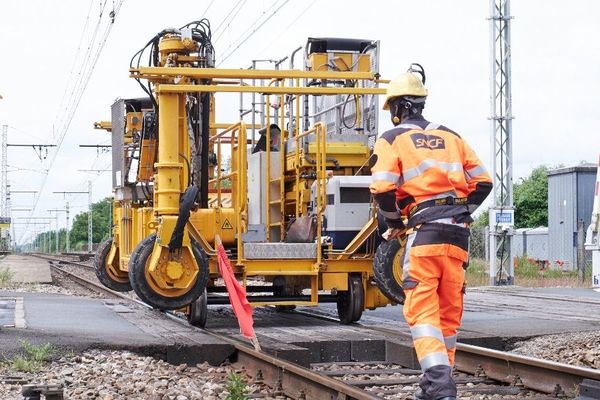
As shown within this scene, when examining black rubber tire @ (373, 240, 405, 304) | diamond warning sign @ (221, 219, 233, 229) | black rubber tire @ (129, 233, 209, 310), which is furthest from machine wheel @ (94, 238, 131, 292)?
black rubber tire @ (373, 240, 405, 304)

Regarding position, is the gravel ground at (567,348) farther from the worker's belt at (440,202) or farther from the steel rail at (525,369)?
the worker's belt at (440,202)

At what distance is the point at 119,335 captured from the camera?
33.7 ft

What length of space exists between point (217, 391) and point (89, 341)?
2.27 metres

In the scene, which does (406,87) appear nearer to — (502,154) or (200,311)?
(200,311)

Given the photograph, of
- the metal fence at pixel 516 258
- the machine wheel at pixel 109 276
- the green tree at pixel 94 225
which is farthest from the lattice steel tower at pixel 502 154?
the green tree at pixel 94 225

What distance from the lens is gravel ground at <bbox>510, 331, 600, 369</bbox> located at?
9.00 m

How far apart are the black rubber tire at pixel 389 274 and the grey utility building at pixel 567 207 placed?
2554cm

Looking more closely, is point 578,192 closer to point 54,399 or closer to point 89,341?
point 89,341

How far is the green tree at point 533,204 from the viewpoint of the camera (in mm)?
63688

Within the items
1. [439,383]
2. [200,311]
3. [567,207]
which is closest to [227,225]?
[200,311]

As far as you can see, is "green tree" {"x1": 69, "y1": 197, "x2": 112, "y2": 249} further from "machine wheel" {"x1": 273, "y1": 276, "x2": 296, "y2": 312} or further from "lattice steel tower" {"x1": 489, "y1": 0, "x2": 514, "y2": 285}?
"machine wheel" {"x1": 273, "y1": 276, "x2": 296, "y2": 312}

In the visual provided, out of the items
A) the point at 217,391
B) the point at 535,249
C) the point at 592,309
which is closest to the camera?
the point at 217,391

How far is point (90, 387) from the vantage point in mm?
7484

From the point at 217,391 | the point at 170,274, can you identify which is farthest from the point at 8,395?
the point at 170,274
